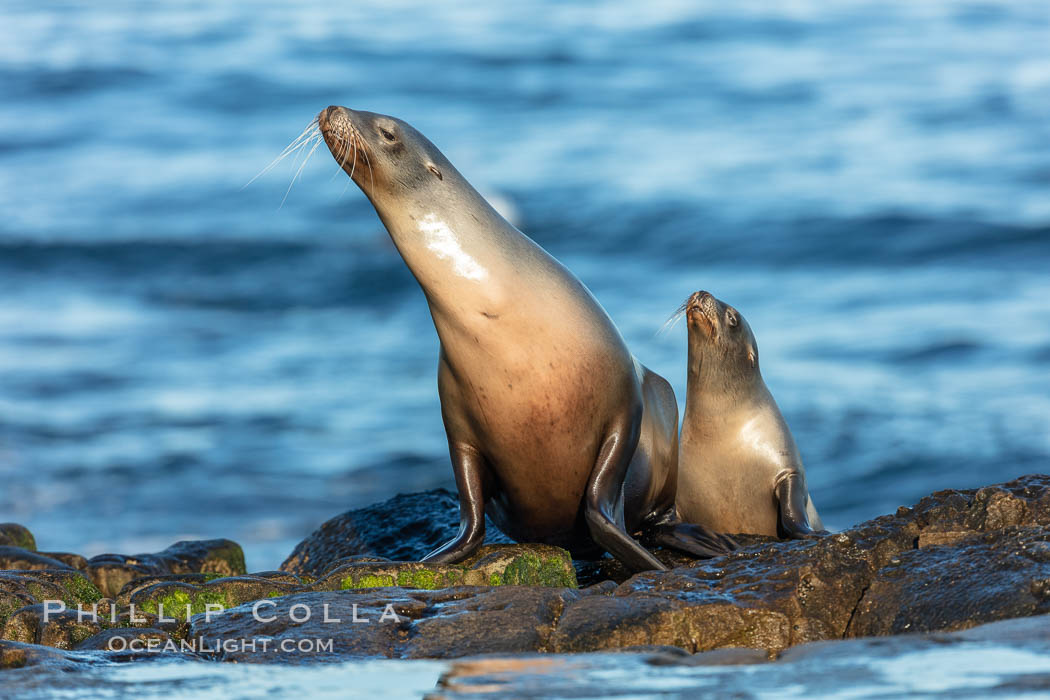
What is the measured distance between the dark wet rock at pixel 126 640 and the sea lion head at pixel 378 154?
2.33 metres

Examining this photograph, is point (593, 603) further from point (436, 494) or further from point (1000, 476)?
point (1000, 476)

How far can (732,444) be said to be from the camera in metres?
7.66

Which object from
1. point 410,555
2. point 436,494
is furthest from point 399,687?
point 436,494

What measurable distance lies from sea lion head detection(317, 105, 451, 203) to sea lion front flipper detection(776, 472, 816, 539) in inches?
101

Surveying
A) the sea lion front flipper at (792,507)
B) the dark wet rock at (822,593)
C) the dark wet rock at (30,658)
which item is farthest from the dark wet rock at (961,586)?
the dark wet rock at (30,658)

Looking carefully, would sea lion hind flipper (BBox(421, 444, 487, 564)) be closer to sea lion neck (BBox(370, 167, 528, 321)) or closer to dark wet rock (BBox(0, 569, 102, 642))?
sea lion neck (BBox(370, 167, 528, 321))

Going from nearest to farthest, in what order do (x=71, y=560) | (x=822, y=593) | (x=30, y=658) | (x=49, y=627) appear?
(x=30, y=658) → (x=822, y=593) → (x=49, y=627) → (x=71, y=560)

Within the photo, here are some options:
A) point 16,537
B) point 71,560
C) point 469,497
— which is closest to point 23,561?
point 71,560

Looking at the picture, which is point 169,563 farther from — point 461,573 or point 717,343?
point 717,343

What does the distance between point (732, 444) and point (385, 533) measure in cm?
220

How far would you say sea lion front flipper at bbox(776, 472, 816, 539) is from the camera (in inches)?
274

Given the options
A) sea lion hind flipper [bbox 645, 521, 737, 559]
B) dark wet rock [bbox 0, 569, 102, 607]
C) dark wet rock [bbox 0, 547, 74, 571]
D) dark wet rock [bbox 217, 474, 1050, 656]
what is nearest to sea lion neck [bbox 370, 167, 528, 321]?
dark wet rock [bbox 217, 474, 1050, 656]

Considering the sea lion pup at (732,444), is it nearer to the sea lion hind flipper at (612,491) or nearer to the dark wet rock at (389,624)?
the sea lion hind flipper at (612,491)

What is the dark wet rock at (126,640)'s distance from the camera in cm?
464
